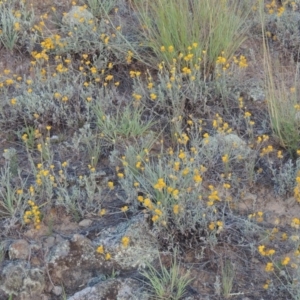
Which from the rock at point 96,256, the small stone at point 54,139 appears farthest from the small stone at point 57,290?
the small stone at point 54,139

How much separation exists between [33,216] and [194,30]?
179 cm

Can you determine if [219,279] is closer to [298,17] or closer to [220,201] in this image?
[220,201]

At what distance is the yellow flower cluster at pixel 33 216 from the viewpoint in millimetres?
3154

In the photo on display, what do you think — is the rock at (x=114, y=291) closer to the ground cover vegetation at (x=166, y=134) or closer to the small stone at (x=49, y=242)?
the ground cover vegetation at (x=166, y=134)

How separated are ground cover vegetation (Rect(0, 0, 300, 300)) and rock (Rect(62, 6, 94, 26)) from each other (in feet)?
0.03

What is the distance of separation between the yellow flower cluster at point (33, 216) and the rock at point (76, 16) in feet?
5.81

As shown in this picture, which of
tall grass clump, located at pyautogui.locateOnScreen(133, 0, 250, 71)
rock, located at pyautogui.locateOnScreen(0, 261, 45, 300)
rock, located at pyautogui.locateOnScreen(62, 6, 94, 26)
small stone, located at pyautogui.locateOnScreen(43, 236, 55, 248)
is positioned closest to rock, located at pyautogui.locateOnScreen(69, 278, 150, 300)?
rock, located at pyautogui.locateOnScreen(0, 261, 45, 300)

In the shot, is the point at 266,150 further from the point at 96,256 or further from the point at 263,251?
the point at 96,256

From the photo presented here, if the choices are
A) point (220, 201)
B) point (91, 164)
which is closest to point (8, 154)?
point (91, 164)

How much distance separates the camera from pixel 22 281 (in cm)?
294

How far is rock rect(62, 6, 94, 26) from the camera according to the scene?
4469 millimetres

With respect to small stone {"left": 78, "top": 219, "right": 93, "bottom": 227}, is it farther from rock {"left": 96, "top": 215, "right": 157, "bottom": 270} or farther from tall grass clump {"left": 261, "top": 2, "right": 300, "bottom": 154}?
tall grass clump {"left": 261, "top": 2, "right": 300, "bottom": 154}

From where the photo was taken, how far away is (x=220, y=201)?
3320 millimetres

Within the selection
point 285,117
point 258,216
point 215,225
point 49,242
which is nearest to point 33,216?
point 49,242
